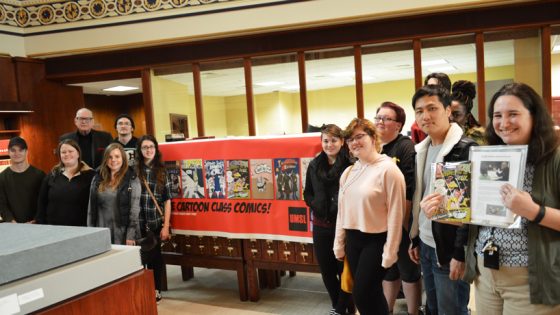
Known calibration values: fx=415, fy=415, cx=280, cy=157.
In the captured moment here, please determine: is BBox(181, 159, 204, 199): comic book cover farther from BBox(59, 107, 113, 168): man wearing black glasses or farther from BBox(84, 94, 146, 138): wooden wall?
BBox(84, 94, 146, 138): wooden wall

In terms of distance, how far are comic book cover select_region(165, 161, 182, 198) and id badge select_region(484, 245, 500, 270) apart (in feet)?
10.7

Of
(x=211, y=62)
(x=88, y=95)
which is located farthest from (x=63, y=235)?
(x=88, y=95)

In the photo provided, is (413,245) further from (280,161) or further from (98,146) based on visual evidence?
(98,146)

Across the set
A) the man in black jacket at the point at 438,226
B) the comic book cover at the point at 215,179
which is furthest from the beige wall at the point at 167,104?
the man in black jacket at the point at 438,226

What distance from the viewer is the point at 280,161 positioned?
3.85m

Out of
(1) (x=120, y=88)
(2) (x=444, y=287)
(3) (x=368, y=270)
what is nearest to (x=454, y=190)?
(2) (x=444, y=287)

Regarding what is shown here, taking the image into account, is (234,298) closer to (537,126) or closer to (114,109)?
(537,126)

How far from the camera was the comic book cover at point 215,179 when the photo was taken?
4117 millimetres

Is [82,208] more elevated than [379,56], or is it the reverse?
[379,56]

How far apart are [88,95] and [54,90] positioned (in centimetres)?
441

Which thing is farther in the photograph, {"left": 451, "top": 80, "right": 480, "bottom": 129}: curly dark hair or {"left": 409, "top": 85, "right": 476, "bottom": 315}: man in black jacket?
{"left": 451, "top": 80, "right": 480, "bottom": 129}: curly dark hair

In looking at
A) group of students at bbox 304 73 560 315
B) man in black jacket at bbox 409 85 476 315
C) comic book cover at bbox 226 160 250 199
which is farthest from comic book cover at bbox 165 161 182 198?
man in black jacket at bbox 409 85 476 315

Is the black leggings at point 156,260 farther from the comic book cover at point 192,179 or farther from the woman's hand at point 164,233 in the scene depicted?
the comic book cover at point 192,179

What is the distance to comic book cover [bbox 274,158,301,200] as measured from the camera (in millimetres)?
3771
